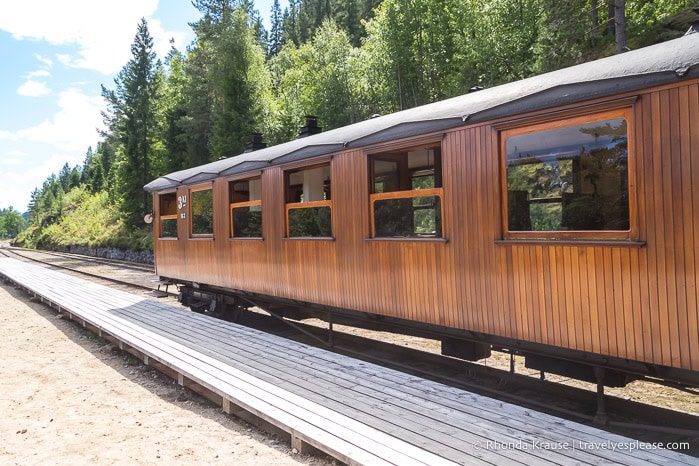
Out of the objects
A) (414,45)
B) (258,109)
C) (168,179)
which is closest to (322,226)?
(168,179)

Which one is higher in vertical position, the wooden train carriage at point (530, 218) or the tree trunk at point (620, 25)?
the tree trunk at point (620, 25)

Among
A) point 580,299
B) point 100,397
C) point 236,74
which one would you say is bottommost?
point 100,397

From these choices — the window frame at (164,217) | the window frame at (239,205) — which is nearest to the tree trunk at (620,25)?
the window frame at (239,205)

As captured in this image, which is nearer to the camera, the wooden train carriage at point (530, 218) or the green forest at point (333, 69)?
the wooden train carriage at point (530, 218)

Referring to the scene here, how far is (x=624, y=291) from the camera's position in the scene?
133 inches

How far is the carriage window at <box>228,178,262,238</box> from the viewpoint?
7621mm

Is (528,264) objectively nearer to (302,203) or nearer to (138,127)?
(302,203)

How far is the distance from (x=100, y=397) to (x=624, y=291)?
18.1ft

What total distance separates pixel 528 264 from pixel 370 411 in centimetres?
185

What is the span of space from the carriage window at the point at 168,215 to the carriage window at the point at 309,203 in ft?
14.9

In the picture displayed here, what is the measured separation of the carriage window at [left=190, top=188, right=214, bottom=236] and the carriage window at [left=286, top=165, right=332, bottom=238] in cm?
255

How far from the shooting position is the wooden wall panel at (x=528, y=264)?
3.14 meters

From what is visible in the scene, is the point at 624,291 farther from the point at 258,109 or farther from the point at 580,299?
the point at 258,109

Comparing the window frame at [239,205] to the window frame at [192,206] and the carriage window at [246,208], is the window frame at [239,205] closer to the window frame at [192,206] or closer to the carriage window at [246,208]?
the carriage window at [246,208]
